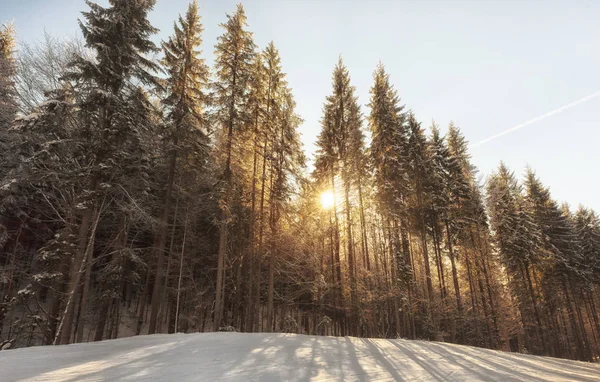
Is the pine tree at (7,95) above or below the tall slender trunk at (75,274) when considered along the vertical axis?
above

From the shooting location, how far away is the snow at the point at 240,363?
4703 millimetres

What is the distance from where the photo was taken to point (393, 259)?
22.6 meters

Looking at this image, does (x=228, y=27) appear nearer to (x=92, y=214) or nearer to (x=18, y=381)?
(x=92, y=214)

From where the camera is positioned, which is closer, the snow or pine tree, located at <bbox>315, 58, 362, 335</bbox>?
the snow

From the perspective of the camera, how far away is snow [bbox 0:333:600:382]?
4703 millimetres

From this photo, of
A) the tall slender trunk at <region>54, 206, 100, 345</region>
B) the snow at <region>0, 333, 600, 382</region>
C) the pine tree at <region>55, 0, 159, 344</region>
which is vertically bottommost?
the snow at <region>0, 333, 600, 382</region>

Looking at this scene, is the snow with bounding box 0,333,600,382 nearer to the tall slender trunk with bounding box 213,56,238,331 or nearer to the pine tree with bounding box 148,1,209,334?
the tall slender trunk with bounding box 213,56,238,331

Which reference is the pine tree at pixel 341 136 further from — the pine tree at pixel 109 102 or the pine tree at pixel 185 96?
the pine tree at pixel 109 102

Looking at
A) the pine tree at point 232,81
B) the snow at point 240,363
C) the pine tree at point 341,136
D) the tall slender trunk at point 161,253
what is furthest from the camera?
the pine tree at point 341,136

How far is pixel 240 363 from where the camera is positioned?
5.45m

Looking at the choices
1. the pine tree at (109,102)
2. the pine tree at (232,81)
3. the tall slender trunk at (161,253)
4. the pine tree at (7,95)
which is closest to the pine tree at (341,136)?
the pine tree at (232,81)

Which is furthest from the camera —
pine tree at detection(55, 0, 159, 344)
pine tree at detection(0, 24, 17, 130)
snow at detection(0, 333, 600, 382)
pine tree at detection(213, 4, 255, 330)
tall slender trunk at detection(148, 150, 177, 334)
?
pine tree at detection(213, 4, 255, 330)

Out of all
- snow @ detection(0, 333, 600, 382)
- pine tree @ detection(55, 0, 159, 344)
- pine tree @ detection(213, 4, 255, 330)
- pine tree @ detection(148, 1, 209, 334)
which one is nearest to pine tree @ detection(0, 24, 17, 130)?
pine tree @ detection(55, 0, 159, 344)

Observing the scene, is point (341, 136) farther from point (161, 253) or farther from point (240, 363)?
point (240, 363)
